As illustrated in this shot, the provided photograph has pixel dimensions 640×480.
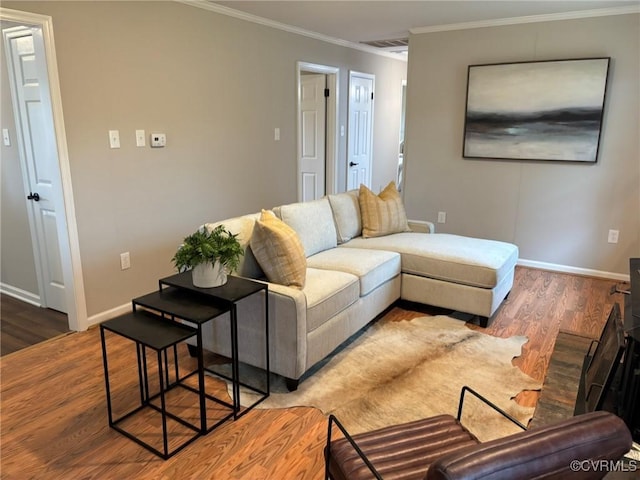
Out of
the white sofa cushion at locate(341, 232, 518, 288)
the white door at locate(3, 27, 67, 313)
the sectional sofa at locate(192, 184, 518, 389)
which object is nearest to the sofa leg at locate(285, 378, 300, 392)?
the sectional sofa at locate(192, 184, 518, 389)

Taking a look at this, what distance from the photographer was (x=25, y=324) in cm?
328

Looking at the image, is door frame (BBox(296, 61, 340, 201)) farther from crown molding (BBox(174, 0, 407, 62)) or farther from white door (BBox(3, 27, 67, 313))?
white door (BBox(3, 27, 67, 313))

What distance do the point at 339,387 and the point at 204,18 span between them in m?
3.12

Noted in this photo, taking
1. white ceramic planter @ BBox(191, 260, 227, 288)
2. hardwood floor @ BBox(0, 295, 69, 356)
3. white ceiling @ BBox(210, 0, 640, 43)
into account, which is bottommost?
hardwood floor @ BBox(0, 295, 69, 356)

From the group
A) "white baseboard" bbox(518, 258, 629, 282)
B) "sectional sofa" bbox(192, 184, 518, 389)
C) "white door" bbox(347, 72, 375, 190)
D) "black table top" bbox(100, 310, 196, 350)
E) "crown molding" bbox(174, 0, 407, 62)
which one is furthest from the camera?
"white door" bbox(347, 72, 375, 190)

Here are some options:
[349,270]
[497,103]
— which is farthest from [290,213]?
[497,103]

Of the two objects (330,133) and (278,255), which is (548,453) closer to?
(278,255)

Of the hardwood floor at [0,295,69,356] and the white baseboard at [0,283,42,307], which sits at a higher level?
the white baseboard at [0,283,42,307]

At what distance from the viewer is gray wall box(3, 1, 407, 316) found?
304 cm

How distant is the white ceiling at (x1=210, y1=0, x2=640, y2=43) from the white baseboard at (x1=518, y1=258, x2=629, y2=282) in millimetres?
2324

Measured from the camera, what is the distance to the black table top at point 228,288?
7.09 feet

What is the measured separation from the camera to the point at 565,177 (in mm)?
4379

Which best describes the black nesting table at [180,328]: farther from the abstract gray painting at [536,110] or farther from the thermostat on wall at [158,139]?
the abstract gray painting at [536,110]

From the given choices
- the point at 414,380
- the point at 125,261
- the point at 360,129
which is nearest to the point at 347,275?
the point at 414,380
